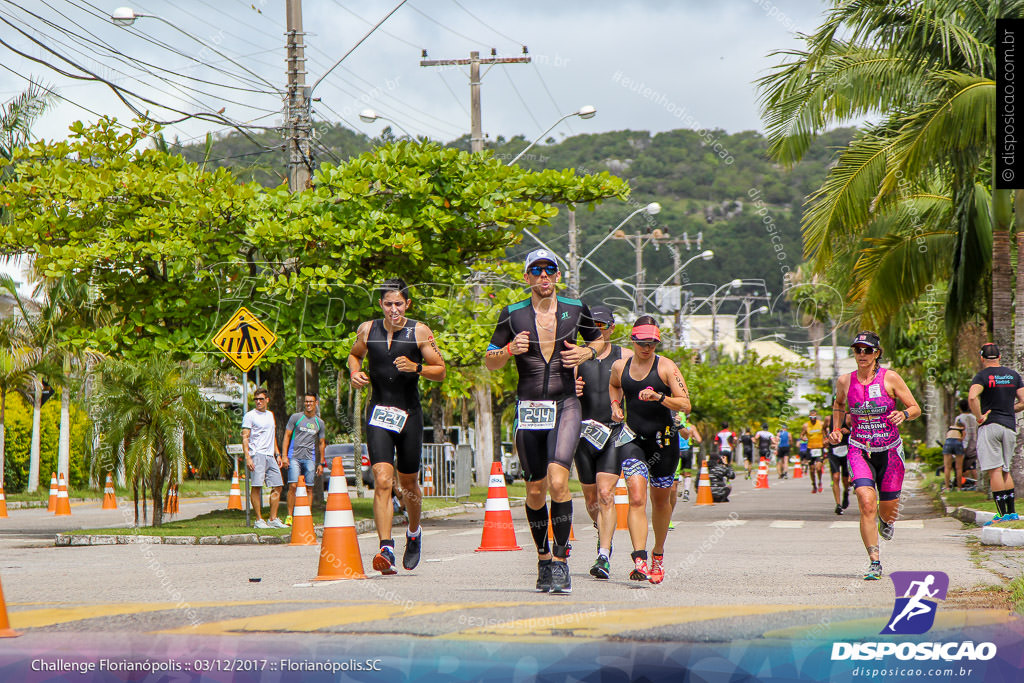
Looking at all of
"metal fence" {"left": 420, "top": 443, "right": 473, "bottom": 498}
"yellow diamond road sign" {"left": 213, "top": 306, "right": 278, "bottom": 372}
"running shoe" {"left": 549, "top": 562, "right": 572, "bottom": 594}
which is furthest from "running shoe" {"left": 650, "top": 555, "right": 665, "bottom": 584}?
"metal fence" {"left": 420, "top": 443, "right": 473, "bottom": 498}

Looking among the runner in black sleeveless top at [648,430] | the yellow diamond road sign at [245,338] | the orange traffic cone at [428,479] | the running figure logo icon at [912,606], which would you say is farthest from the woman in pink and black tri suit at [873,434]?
the orange traffic cone at [428,479]

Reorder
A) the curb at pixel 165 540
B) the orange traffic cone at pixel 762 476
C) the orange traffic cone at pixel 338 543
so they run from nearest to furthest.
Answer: the orange traffic cone at pixel 338 543
the curb at pixel 165 540
the orange traffic cone at pixel 762 476

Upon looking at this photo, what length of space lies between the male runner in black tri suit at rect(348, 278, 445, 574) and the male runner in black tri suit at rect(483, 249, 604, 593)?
1.44 metres

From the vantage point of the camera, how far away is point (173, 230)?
1712 cm

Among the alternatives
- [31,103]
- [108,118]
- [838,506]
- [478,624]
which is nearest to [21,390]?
[31,103]

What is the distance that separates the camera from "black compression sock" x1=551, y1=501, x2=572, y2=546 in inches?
320

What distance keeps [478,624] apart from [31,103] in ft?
92.6

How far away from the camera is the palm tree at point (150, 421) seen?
16797 millimetres

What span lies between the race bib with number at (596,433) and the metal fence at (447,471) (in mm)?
16999

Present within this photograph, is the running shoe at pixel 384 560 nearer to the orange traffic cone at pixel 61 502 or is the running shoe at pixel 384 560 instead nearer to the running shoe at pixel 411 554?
the running shoe at pixel 411 554

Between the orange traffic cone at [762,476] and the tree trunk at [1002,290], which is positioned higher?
the tree trunk at [1002,290]

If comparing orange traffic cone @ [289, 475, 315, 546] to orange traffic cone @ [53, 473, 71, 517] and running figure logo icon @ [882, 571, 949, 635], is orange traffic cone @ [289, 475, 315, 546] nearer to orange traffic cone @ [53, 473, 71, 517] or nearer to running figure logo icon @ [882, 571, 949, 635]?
running figure logo icon @ [882, 571, 949, 635]

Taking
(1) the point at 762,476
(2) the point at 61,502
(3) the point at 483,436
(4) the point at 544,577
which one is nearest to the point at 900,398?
(4) the point at 544,577

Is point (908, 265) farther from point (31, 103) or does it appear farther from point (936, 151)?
point (31, 103)
